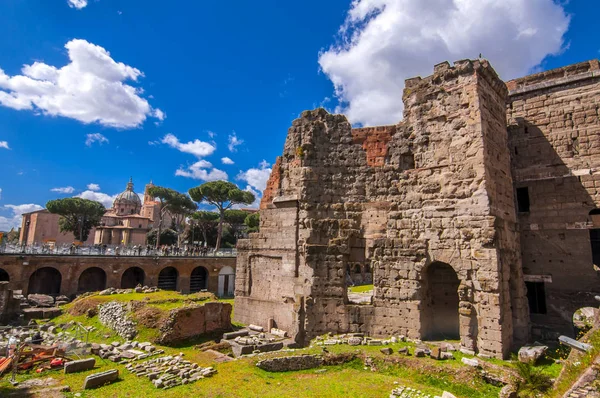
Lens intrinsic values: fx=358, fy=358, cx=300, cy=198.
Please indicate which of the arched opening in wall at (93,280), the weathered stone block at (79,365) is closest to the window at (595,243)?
the weathered stone block at (79,365)

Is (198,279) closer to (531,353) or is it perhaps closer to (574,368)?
(531,353)

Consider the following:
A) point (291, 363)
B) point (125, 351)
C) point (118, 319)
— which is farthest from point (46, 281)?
point (291, 363)

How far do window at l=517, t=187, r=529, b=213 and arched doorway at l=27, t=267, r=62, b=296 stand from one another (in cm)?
3169

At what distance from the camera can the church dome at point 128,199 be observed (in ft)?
244

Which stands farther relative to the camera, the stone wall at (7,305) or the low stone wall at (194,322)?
the stone wall at (7,305)

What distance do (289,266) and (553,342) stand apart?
9.20 metres

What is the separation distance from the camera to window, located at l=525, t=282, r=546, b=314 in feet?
41.9

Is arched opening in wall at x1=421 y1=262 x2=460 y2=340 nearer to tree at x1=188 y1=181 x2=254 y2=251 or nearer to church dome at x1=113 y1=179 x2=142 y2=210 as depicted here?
tree at x1=188 y1=181 x2=254 y2=251

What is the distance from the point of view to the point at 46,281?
2919 centimetres

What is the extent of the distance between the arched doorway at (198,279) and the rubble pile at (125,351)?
23725 millimetres

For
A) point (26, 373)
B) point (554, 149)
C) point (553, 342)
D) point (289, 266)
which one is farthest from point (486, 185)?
point (26, 373)

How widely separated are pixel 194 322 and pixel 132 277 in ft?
75.3

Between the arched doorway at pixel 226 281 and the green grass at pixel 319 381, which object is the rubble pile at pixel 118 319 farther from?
the arched doorway at pixel 226 281

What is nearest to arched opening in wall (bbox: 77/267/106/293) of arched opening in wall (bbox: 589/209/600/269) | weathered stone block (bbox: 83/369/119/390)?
weathered stone block (bbox: 83/369/119/390)
